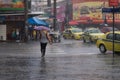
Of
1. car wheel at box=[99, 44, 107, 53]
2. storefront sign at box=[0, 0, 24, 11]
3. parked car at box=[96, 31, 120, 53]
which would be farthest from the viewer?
storefront sign at box=[0, 0, 24, 11]

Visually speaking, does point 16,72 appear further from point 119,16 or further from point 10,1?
point 119,16

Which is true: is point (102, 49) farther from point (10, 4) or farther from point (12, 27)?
point (10, 4)

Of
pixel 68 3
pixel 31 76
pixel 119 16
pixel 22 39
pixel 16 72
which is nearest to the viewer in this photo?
pixel 31 76

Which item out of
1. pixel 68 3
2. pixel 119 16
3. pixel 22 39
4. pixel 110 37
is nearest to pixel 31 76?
pixel 110 37

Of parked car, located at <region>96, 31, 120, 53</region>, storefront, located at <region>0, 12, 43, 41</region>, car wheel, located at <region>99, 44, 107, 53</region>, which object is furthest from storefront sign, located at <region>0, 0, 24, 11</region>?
car wheel, located at <region>99, 44, 107, 53</region>

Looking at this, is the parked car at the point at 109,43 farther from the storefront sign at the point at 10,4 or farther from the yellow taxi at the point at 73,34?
the yellow taxi at the point at 73,34

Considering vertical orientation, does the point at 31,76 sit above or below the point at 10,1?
below

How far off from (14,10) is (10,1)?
1050 millimetres

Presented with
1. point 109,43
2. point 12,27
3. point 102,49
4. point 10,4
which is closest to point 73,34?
point 12,27

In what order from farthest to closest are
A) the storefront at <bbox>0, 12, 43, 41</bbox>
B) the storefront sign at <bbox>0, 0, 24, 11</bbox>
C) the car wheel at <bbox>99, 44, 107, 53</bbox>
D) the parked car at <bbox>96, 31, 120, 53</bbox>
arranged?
the storefront sign at <bbox>0, 0, 24, 11</bbox>
the storefront at <bbox>0, 12, 43, 41</bbox>
the car wheel at <bbox>99, 44, 107, 53</bbox>
the parked car at <bbox>96, 31, 120, 53</bbox>

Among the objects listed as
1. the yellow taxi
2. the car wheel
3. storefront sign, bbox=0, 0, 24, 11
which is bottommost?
the yellow taxi

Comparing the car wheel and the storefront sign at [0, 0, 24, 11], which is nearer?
the car wheel

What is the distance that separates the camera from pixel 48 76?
584 inches

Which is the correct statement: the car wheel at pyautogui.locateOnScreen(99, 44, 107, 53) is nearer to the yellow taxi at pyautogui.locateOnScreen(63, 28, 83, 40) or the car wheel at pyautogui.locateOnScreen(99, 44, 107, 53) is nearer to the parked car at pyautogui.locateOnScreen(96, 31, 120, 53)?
the parked car at pyautogui.locateOnScreen(96, 31, 120, 53)
